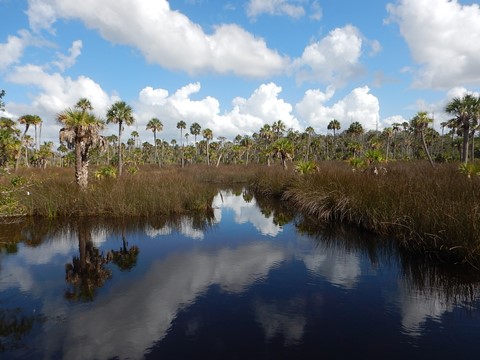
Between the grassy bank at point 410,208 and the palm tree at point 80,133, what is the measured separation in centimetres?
1510

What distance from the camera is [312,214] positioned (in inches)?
770

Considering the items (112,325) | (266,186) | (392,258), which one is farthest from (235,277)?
(266,186)

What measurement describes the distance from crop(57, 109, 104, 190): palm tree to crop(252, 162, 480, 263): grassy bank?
49.5ft

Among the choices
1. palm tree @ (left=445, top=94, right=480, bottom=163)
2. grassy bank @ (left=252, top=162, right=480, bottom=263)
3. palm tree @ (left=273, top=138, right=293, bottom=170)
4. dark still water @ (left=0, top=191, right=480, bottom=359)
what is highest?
palm tree @ (left=445, top=94, right=480, bottom=163)

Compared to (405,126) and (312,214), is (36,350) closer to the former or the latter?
(312,214)

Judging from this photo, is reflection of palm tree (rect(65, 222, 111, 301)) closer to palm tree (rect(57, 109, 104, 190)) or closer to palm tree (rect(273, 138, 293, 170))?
palm tree (rect(57, 109, 104, 190))

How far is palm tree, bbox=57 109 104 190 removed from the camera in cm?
2052

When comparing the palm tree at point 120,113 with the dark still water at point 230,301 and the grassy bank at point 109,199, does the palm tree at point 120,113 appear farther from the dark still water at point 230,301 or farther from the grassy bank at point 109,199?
the dark still water at point 230,301

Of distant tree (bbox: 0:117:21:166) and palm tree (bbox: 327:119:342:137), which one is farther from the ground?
palm tree (bbox: 327:119:342:137)

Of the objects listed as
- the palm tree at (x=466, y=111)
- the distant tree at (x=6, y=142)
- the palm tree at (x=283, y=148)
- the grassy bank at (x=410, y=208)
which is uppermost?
the palm tree at (x=466, y=111)

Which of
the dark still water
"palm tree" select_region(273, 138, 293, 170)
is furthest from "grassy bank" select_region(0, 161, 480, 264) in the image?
"palm tree" select_region(273, 138, 293, 170)

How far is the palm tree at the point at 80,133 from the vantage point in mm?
20516

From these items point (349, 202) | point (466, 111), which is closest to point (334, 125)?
point (466, 111)

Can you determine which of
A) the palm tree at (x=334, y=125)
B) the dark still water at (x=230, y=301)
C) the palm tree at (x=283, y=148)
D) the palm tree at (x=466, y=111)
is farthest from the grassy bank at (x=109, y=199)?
the palm tree at (x=334, y=125)
